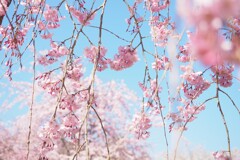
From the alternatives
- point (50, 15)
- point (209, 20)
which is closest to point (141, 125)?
point (50, 15)

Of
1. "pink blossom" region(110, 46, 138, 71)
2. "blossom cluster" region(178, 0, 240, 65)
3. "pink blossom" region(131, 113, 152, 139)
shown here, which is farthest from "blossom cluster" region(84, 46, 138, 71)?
"blossom cluster" region(178, 0, 240, 65)

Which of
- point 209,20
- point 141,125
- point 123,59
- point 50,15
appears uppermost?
point 50,15

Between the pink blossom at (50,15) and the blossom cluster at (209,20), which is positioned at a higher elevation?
the pink blossom at (50,15)

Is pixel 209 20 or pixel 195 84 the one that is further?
pixel 195 84

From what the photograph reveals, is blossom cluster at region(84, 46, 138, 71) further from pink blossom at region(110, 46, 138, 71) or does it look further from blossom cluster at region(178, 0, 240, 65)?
blossom cluster at region(178, 0, 240, 65)

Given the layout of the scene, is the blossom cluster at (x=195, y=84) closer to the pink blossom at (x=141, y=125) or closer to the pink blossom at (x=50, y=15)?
the pink blossom at (x=141, y=125)

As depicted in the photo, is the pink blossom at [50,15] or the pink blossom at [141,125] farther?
the pink blossom at [50,15]

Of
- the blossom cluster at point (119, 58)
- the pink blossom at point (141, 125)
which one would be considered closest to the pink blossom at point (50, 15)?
the blossom cluster at point (119, 58)

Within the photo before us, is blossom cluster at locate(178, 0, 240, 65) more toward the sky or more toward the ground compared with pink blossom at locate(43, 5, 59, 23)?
more toward the ground

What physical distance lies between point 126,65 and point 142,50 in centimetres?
77

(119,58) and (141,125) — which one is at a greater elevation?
(119,58)

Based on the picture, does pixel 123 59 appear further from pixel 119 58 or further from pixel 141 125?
pixel 141 125

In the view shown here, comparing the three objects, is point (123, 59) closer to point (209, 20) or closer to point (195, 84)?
point (195, 84)

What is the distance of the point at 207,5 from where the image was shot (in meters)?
0.46
